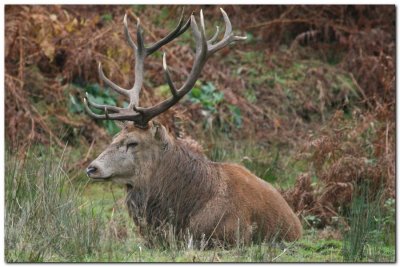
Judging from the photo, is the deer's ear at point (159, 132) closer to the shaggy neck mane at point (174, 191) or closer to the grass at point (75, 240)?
the shaggy neck mane at point (174, 191)

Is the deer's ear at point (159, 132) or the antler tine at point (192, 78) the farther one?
the deer's ear at point (159, 132)

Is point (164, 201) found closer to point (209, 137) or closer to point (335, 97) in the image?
point (209, 137)

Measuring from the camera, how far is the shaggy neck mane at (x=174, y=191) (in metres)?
7.76

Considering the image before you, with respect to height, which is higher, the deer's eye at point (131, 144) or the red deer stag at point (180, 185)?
the deer's eye at point (131, 144)

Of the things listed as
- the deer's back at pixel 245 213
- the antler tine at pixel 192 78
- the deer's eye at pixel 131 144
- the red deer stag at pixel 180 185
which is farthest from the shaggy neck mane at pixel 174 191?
the antler tine at pixel 192 78

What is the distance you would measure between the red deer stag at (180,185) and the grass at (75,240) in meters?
0.23

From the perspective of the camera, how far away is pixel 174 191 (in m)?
→ 7.85

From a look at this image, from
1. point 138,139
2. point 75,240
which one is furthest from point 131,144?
point 75,240

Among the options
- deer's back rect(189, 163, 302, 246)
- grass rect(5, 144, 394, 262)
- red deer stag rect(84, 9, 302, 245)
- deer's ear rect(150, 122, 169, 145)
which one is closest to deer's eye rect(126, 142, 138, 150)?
red deer stag rect(84, 9, 302, 245)

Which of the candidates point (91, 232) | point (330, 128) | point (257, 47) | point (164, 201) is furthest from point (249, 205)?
point (257, 47)

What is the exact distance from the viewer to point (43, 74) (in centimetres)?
1191

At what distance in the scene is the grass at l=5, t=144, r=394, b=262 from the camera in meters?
6.70

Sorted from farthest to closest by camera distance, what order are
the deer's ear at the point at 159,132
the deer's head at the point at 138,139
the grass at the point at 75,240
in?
the deer's ear at the point at 159,132 < the deer's head at the point at 138,139 < the grass at the point at 75,240

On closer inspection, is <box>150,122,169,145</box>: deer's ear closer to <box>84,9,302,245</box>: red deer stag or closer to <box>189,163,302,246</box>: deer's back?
<box>84,9,302,245</box>: red deer stag
